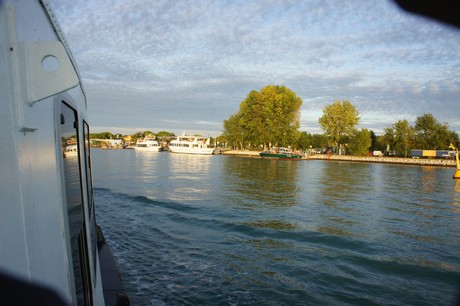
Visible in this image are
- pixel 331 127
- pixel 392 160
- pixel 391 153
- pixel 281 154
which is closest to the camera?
pixel 392 160

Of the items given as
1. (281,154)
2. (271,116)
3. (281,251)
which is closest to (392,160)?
(281,154)

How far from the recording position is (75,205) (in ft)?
7.62

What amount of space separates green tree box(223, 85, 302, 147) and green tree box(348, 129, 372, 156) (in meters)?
15.9

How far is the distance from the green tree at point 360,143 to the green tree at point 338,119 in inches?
113

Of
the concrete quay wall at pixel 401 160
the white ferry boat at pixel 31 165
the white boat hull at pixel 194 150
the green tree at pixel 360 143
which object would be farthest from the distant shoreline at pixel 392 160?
the white ferry boat at pixel 31 165

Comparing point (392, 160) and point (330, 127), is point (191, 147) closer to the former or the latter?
point (330, 127)

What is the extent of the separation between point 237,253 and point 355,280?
3.26 meters

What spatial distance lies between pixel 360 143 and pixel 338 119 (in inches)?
349

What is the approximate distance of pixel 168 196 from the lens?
819 inches

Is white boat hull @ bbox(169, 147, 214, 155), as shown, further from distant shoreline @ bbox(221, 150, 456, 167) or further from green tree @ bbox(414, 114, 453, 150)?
green tree @ bbox(414, 114, 453, 150)

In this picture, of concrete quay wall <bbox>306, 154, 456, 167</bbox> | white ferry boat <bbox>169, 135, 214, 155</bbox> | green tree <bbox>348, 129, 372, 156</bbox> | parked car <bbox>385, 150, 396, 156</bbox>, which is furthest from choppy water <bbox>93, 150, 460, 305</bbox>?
parked car <bbox>385, 150, 396, 156</bbox>

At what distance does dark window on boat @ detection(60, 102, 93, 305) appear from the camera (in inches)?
83.2

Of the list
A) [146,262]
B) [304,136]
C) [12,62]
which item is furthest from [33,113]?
[304,136]

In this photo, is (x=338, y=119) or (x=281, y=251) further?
(x=338, y=119)
